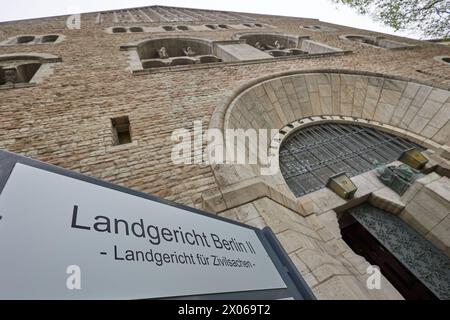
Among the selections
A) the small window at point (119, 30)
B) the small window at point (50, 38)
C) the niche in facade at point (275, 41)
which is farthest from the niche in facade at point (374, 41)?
the small window at point (50, 38)

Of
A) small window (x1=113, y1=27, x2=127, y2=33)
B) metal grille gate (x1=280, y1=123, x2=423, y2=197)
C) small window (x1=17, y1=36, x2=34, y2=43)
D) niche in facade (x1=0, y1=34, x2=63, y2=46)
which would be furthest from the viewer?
small window (x1=113, y1=27, x2=127, y2=33)

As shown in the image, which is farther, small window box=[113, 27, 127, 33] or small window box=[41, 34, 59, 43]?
small window box=[113, 27, 127, 33]

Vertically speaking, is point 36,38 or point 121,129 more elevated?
point 36,38

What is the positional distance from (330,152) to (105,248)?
5.16 meters

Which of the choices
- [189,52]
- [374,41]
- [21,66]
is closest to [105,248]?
[21,66]

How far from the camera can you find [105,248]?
858 millimetres

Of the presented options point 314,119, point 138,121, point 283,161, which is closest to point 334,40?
point 314,119

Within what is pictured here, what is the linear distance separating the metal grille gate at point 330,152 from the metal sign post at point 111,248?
302 cm

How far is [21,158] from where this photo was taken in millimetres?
1021

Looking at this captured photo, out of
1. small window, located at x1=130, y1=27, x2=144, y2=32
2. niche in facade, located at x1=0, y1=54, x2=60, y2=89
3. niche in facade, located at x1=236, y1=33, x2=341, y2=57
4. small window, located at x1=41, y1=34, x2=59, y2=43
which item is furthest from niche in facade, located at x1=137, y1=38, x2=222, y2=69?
small window, located at x1=41, y1=34, x2=59, y2=43

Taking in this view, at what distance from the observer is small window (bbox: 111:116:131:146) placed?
3834 mm

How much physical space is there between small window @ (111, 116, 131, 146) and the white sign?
305 centimetres

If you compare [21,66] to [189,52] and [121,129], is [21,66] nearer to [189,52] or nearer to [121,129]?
[121,129]

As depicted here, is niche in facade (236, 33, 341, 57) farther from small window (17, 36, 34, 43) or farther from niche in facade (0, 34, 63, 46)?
small window (17, 36, 34, 43)
